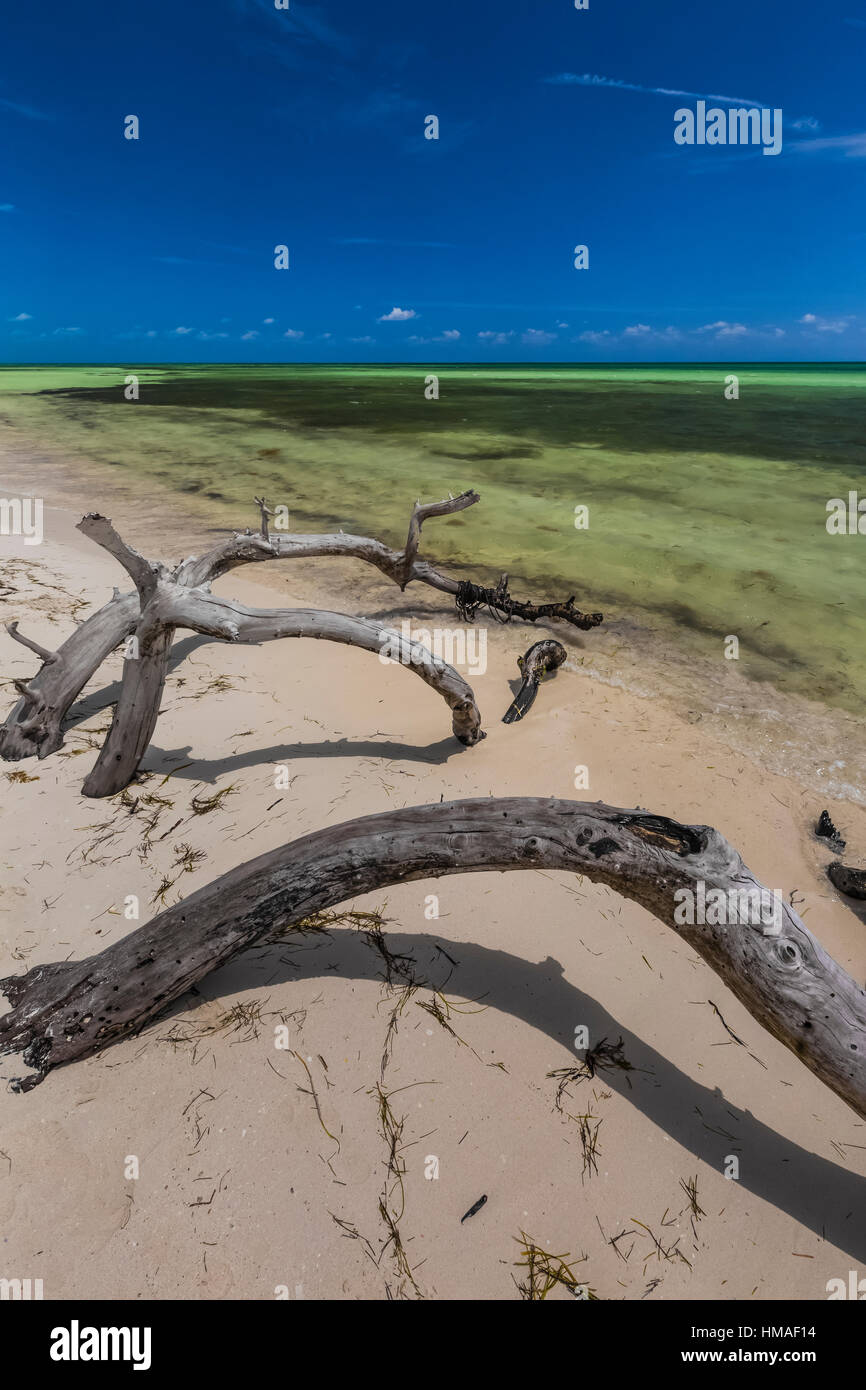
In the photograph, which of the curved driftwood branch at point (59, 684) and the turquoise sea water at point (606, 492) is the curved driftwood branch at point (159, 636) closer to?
the curved driftwood branch at point (59, 684)

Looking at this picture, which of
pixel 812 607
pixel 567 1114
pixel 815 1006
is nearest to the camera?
pixel 815 1006

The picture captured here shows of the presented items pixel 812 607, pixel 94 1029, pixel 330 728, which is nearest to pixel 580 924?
pixel 94 1029

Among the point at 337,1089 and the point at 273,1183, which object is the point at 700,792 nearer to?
the point at 337,1089

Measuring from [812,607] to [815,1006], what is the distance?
9238 millimetres

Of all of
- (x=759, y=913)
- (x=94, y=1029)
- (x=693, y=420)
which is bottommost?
(x=94, y=1029)

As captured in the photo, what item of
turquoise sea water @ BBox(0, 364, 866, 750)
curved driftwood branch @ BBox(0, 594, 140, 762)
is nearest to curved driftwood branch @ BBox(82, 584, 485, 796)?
curved driftwood branch @ BBox(0, 594, 140, 762)

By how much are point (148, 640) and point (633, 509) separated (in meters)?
14.2

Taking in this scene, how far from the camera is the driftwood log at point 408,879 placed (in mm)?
2684

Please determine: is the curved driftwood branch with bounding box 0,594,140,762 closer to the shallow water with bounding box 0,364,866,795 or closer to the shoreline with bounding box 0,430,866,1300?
the shoreline with bounding box 0,430,866,1300

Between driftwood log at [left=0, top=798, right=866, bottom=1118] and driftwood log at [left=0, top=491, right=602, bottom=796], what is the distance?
201cm

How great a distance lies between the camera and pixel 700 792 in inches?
219

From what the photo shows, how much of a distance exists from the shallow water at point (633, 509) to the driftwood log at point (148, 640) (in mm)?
3558
